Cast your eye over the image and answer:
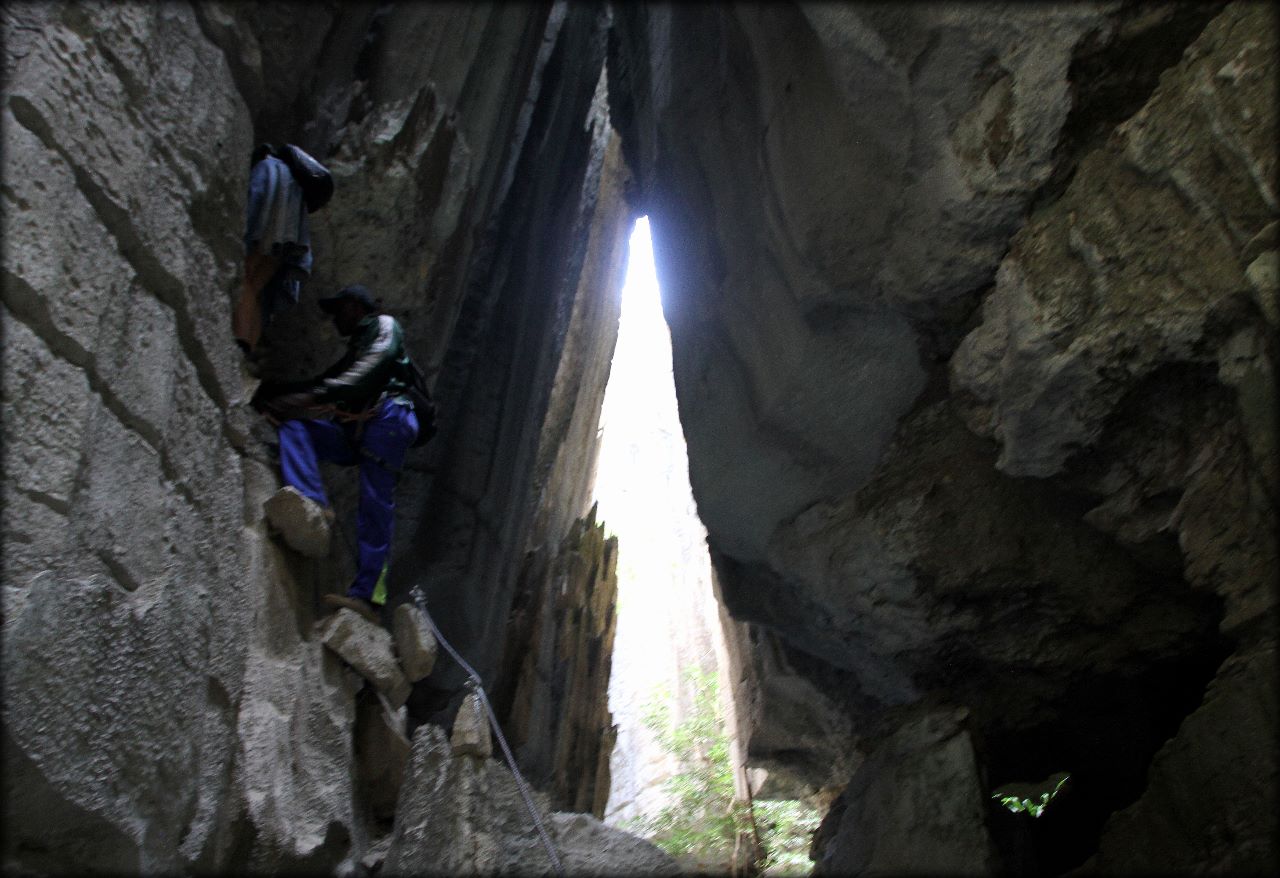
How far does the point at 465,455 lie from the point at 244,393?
3230 mm

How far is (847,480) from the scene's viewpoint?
496 cm

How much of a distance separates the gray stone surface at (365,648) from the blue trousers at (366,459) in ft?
0.69

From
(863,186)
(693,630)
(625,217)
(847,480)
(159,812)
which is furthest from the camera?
(693,630)

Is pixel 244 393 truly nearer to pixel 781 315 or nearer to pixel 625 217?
pixel 781 315

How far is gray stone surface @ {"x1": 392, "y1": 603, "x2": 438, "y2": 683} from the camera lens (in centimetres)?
518

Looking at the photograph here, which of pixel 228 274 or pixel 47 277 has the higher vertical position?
pixel 228 274

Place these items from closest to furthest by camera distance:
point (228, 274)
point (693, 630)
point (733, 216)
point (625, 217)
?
point (228, 274)
point (733, 216)
point (625, 217)
point (693, 630)

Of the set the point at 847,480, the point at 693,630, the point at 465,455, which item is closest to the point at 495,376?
the point at 465,455

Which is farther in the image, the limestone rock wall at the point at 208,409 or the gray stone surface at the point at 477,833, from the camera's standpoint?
the gray stone surface at the point at 477,833

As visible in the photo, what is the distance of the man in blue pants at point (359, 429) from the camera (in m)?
4.87

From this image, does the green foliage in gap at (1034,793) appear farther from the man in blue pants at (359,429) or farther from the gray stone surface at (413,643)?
the man in blue pants at (359,429)

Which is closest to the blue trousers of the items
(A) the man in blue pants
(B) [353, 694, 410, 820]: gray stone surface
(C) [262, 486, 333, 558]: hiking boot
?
(A) the man in blue pants

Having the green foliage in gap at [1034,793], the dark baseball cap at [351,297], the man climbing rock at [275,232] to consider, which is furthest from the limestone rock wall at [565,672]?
the man climbing rock at [275,232]

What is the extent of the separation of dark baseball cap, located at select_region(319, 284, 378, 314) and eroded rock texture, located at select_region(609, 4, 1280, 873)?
202cm
